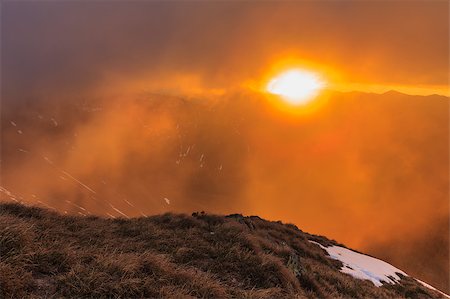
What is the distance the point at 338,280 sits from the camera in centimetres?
1585

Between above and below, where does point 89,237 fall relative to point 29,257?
above

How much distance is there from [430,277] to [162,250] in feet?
729

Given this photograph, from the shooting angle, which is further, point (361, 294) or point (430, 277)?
point (430, 277)

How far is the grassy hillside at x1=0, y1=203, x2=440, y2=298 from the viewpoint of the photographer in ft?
22.3

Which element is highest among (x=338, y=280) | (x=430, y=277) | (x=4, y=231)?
(x=430, y=277)

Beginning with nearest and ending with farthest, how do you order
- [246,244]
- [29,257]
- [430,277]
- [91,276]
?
[91,276], [29,257], [246,244], [430,277]

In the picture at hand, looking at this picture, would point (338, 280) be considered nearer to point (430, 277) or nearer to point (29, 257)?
point (29, 257)

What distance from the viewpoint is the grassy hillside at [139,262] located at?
6.81 meters

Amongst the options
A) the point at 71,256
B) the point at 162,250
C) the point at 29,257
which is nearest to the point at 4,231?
the point at 29,257

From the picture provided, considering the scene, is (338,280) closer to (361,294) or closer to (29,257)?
(361,294)

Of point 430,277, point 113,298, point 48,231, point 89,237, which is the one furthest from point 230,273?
point 430,277

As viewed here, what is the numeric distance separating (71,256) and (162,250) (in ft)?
13.5

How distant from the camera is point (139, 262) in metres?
8.17

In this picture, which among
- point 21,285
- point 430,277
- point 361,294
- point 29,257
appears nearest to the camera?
point 21,285
